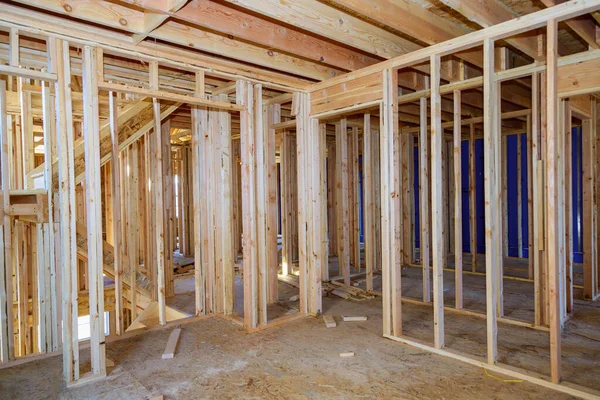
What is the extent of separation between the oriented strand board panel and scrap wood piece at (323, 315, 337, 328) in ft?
7.94

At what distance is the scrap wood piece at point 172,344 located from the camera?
11.6ft

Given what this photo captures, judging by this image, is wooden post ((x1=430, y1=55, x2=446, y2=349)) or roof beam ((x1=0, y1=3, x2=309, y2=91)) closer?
roof beam ((x1=0, y1=3, x2=309, y2=91))

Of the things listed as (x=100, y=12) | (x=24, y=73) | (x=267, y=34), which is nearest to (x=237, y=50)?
(x=267, y=34)

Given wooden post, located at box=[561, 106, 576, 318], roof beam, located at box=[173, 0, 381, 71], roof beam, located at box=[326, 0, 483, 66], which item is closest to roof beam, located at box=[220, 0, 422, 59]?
roof beam, located at box=[326, 0, 483, 66]

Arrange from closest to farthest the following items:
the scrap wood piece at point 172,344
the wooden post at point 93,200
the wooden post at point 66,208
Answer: the wooden post at point 66,208
the wooden post at point 93,200
the scrap wood piece at point 172,344

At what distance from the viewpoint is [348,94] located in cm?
428

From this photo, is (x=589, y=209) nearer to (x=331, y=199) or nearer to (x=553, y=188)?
(x=553, y=188)

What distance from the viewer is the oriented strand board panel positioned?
400cm

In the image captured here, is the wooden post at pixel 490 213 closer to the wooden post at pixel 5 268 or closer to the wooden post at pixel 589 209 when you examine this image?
the wooden post at pixel 589 209

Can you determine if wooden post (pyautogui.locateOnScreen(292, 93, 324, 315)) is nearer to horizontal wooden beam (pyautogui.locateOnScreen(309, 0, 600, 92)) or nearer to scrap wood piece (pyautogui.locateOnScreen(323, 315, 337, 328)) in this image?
scrap wood piece (pyautogui.locateOnScreen(323, 315, 337, 328))

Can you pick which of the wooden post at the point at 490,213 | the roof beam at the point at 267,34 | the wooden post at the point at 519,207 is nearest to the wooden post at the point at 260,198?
the roof beam at the point at 267,34

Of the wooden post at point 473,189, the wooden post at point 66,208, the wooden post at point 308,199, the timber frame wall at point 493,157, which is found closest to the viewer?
the timber frame wall at point 493,157

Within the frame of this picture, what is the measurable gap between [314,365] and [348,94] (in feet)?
9.13

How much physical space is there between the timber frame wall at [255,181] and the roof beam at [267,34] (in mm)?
355
